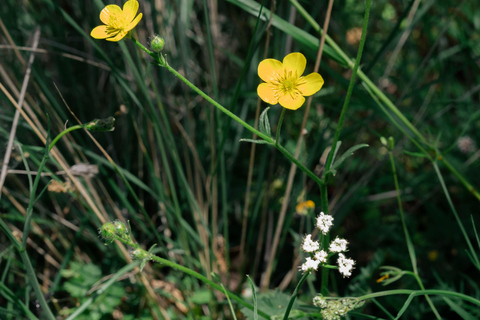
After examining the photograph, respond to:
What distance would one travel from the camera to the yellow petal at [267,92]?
81 cm

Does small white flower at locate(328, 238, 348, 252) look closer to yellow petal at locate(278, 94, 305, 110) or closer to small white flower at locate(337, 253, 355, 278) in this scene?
small white flower at locate(337, 253, 355, 278)

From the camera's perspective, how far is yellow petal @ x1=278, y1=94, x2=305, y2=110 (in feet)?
2.60

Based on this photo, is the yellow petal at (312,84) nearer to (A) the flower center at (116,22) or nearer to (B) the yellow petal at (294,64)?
(B) the yellow petal at (294,64)

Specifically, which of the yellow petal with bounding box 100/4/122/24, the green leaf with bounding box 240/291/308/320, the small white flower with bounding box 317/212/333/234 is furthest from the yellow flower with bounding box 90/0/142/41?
the green leaf with bounding box 240/291/308/320

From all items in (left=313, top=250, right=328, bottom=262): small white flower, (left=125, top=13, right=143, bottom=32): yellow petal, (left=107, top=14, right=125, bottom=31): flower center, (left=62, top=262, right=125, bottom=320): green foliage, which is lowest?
(left=62, top=262, right=125, bottom=320): green foliage

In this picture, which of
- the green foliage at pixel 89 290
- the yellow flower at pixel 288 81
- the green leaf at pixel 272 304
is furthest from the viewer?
the green foliage at pixel 89 290

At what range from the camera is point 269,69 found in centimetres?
89

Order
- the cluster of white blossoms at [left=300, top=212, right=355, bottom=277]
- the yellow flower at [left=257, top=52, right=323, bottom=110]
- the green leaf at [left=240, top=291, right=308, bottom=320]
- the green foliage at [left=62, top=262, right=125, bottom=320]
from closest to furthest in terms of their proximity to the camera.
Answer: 1. the cluster of white blossoms at [left=300, top=212, right=355, bottom=277]
2. the yellow flower at [left=257, top=52, right=323, bottom=110]
3. the green leaf at [left=240, top=291, right=308, bottom=320]
4. the green foliage at [left=62, top=262, right=125, bottom=320]

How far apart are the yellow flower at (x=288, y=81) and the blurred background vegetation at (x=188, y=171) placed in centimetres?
28

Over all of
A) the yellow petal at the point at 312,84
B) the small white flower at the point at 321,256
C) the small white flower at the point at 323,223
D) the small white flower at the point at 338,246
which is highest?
the yellow petal at the point at 312,84

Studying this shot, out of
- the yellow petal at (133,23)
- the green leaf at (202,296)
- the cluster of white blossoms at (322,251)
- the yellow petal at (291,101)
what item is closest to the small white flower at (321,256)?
the cluster of white blossoms at (322,251)

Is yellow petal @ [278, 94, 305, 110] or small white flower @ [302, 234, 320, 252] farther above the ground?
yellow petal @ [278, 94, 305, 110]

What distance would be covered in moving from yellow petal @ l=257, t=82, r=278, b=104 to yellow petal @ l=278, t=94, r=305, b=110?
0.01 meters

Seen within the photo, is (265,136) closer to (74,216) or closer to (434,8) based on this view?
(74,216)
